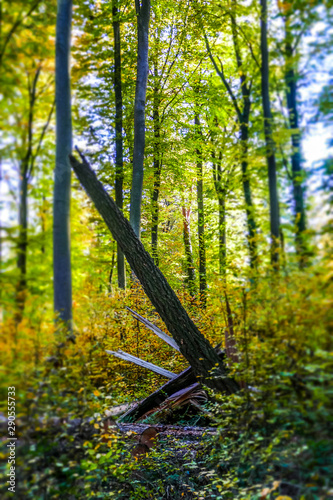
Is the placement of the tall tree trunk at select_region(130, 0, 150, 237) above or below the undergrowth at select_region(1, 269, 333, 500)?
above

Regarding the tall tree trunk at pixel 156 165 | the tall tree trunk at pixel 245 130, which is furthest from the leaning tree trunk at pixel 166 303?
the tall tree trunk at pixel 156 165

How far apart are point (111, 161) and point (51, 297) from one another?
3.20m

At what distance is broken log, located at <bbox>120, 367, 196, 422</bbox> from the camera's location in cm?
452

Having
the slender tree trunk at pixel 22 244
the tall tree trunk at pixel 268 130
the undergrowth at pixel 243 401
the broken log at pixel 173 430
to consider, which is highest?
the tall tree trunk at pixel 268 130

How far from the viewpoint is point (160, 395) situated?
4641 millimetres

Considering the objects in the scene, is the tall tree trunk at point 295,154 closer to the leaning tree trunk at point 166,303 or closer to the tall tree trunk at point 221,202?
the tall tree trunk at point 221,202

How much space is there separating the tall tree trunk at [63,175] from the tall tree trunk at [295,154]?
71.2 inches

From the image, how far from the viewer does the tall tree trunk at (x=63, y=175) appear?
2.81 m

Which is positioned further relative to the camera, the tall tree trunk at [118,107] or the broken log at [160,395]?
the tall tree trunk at [118,107]

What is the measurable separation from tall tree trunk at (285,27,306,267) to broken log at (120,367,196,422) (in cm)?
267

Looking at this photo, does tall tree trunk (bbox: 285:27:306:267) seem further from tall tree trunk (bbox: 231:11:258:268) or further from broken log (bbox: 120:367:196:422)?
broken log (bbox: 120:367:196:422)

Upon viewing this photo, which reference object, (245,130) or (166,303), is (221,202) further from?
(166,303)

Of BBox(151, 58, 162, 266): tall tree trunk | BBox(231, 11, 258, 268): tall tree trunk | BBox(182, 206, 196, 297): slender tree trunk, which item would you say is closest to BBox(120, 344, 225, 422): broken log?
BBox(231, 11, 258, 268): tall tree trunk

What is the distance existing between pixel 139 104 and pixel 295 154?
3784 millimetres
